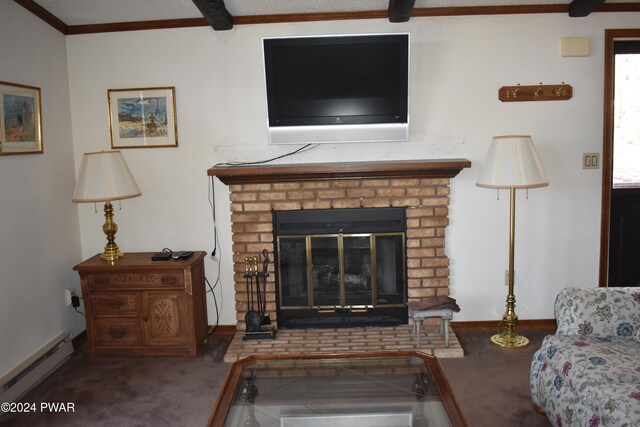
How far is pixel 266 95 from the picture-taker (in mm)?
3584

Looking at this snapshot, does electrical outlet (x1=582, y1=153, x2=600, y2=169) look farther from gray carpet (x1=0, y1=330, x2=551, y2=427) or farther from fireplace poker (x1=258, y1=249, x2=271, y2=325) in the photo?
fireplace poker (x1=258, y1=249, x2=271, y2=325)

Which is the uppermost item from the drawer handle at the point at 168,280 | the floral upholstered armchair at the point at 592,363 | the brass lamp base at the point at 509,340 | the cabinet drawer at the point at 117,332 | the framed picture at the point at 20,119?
the framed picture at the point at 20,119

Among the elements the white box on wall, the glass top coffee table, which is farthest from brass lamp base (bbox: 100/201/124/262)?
the white box on wall

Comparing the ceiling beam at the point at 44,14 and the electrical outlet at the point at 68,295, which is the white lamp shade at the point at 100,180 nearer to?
the electrical outlet at the point at 68,295

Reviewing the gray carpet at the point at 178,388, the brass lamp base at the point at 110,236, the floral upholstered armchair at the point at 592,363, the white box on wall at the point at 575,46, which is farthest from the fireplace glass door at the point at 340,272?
the white box on wall at the point at 575,46

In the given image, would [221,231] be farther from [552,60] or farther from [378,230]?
[552,60]

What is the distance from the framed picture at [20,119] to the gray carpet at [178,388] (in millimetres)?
1368

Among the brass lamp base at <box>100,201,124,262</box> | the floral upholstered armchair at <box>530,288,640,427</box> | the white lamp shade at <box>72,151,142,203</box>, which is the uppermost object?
the white lamp shade at <box>72,151,142,203</box>

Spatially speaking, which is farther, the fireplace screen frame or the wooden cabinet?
the fireplace screen frame

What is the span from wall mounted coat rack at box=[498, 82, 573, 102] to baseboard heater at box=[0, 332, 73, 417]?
3242 mm

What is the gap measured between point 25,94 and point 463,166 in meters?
2.67

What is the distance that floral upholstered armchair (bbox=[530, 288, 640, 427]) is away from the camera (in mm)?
2074

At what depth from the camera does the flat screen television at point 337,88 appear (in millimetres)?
3457

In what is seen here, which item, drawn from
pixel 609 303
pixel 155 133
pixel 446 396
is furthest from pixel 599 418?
pixel 155 133
